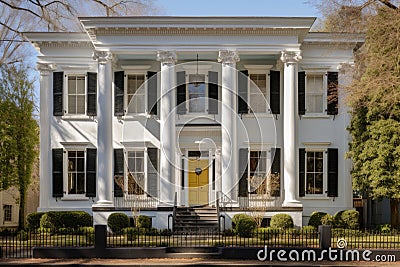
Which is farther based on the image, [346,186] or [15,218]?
[15,218]

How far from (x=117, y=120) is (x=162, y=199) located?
4.46m

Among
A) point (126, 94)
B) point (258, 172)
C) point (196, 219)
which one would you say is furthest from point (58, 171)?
point (258, 172)

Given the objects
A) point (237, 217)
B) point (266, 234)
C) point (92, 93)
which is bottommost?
point (266, 234)


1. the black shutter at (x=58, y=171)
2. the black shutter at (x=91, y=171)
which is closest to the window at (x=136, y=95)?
the black shutter at (x=91, y=171)

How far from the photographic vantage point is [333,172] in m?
28.8

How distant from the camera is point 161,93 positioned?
27.7 metres

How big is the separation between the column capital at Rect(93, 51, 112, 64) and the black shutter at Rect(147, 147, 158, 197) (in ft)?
14.0

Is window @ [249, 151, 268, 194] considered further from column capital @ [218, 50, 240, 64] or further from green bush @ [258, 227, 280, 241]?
column capital @ [218, 50, 240, 64]

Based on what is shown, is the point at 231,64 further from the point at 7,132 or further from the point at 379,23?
the point at 7,132

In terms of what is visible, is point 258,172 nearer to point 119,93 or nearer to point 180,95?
point 180,95

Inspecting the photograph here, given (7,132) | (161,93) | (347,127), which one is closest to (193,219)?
(161,93)

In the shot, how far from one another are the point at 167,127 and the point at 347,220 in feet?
27.5

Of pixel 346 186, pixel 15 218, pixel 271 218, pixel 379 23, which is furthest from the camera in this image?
pixel 15 218

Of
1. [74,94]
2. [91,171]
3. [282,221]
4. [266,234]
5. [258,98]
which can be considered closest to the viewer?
[266,234]
